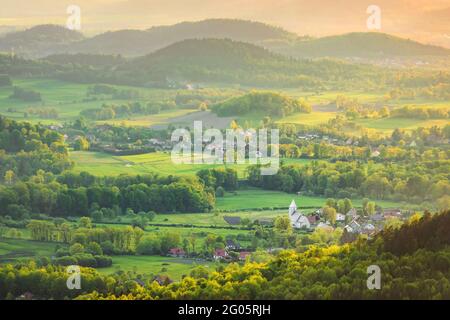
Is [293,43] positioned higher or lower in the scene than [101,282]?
higher

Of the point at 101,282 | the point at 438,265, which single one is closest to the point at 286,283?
the point at 438,265

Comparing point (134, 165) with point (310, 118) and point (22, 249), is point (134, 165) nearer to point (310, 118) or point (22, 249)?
point (22, 249)

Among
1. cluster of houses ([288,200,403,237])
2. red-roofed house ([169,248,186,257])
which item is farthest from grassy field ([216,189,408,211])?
red-roofed house ([169,248,186,257])

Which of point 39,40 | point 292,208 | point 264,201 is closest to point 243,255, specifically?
point 292,208

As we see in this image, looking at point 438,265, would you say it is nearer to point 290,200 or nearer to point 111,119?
point 290,200

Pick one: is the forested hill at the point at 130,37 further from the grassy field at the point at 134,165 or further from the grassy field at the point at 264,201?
the grassy field at the point at 264,201

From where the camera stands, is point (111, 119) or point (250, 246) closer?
point (250, 246)
